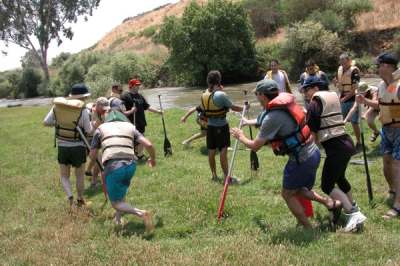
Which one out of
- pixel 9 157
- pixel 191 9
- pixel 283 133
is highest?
pixel 191 9

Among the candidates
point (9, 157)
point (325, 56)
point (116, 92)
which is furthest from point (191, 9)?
point (116, 92)

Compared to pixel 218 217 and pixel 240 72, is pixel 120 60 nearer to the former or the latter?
pixel 240 72

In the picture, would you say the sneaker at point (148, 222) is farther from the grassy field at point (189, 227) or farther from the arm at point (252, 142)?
the arm at point (252, 142)

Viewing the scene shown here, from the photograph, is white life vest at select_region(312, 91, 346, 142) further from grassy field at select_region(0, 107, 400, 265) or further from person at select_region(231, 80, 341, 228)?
grassy field at select_region(0, 107, 400, 265)

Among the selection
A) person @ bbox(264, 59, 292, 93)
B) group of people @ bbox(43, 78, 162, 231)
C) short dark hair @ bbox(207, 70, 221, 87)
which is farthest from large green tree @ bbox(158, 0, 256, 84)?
short dark hair @ bbox(207, 70, 221, 87)

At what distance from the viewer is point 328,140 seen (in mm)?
6246

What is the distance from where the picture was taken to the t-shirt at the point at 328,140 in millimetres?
6148

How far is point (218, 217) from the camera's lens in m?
6.92

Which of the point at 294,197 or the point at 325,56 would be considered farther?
the point at 325,56

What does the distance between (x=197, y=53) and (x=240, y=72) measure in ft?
14.6

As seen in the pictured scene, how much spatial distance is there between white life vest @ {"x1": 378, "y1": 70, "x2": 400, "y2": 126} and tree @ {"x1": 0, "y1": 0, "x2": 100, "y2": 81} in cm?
5441

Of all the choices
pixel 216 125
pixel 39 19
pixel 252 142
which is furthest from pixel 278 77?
pixel 39 19

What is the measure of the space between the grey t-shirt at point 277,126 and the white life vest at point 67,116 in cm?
366

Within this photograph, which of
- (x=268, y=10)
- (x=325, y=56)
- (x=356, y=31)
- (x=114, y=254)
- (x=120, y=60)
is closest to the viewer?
(x=114, y=254)
